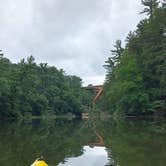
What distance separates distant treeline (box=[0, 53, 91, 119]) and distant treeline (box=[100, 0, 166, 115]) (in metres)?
15.1

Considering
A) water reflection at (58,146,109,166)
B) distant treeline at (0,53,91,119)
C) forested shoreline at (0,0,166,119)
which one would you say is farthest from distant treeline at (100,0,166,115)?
water reflection at (58,146,109,166)

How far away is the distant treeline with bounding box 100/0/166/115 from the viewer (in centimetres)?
4944

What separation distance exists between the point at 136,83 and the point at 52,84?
2058 inches

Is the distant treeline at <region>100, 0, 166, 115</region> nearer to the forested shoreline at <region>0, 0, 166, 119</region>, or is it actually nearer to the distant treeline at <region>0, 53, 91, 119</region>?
the forested shoreline at <region>0, 0, 166, 119</region>

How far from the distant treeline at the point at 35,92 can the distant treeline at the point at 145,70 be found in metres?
15.1

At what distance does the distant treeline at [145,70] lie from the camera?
49.4 metres

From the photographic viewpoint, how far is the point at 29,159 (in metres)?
13.5

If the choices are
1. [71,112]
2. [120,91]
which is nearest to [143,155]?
[120,91]

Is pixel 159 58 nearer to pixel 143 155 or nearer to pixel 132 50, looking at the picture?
pixel 132 50

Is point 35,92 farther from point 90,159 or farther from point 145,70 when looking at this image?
point 90,159

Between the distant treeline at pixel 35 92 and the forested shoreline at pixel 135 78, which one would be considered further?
the distant treeline at pixel 35 92

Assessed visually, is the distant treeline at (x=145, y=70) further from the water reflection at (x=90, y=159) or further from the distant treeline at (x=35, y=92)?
the water reflection at (x=90, y=159)

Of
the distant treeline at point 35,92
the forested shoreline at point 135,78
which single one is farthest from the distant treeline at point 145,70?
the distant treeline at point 35,92

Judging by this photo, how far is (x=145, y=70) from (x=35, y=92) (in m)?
39.0
